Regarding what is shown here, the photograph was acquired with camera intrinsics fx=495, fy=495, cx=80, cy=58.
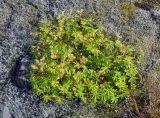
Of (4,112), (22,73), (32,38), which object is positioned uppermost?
(32,38)

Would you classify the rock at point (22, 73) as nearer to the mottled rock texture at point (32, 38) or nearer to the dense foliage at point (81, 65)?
the mottled rock texture at point (32, 38)

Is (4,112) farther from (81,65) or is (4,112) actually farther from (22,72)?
(81,65)

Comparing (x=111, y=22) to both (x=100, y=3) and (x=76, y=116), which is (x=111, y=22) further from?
(x=76, y=116)

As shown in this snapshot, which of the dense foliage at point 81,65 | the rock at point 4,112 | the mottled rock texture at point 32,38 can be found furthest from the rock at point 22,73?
the rock at point 4,112

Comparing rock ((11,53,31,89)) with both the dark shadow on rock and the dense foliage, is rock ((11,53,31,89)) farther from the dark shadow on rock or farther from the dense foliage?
the dense foliage

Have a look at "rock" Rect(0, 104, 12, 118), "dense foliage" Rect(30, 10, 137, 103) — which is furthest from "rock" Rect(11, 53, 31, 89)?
"rock" Rect(0, 104, 12, 118)

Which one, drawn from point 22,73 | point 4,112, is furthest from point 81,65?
point 4,112
